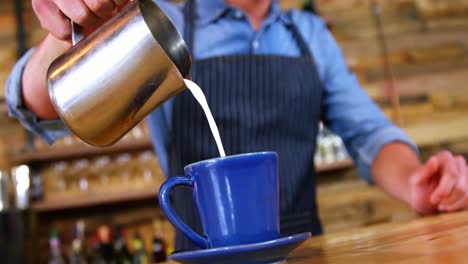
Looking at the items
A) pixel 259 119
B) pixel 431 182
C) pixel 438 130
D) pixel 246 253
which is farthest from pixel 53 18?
pixel 438 130

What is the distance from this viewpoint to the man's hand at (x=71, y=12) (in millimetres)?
846

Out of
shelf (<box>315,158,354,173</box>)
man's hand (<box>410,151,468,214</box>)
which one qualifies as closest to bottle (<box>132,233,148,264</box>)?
shelf (<box>315,158,354,173</box>)

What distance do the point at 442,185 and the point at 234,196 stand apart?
21.9 inches

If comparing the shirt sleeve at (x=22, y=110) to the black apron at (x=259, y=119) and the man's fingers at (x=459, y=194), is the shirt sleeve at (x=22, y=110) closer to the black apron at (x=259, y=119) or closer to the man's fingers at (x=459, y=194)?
the black apron at (x=259, y=119)

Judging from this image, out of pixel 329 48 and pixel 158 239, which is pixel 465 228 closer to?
pixel 329 48

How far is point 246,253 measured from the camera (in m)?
0.62

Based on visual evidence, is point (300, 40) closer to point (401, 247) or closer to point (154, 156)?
point (401, 247)

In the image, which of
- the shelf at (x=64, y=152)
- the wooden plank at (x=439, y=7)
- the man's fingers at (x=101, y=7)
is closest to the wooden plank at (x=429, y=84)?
the wooden plank at (x=439, y=7)

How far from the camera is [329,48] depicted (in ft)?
5.43

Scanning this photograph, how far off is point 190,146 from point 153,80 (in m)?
0.60

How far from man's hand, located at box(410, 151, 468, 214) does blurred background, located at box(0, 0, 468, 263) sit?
1619 millimetres

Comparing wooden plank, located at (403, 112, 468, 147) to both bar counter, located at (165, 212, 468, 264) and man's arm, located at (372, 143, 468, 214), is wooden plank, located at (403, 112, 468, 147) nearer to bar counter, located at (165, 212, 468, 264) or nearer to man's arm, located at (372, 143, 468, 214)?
man's arm, located at (372, 143, 468, 214)

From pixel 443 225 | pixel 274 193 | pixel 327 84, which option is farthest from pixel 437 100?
pixel 274 193

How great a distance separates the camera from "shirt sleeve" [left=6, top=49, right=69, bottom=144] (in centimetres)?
117
